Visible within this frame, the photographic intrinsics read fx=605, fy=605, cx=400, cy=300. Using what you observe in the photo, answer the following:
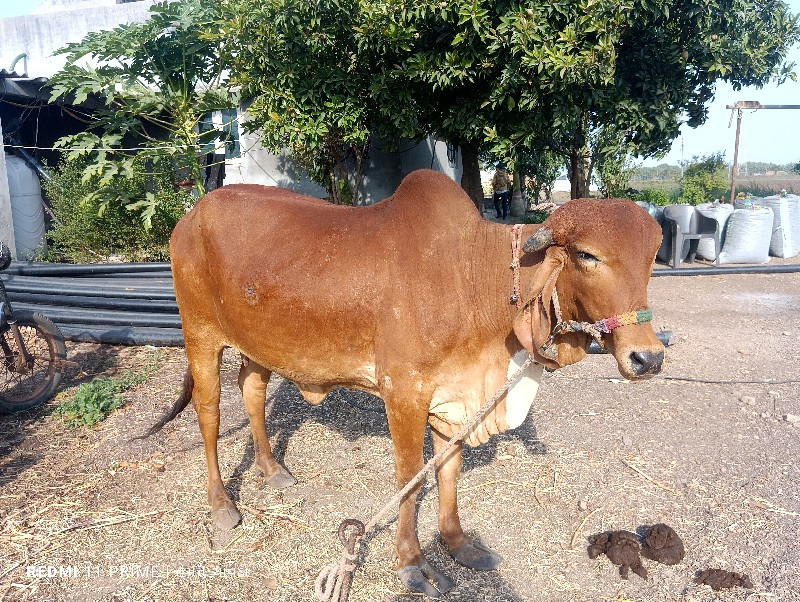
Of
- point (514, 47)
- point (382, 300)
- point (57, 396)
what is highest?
point (514, 47)

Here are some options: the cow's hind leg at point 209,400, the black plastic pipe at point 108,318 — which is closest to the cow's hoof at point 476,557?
the cow's hind leg at point 209,400

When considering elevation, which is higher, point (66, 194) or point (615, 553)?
point (66, 194)

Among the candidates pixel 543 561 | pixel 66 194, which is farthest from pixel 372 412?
pixel 66 194

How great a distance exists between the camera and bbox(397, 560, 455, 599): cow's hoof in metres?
2.80

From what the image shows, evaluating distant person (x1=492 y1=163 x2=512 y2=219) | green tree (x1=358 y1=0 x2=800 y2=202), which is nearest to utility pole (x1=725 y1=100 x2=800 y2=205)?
green tree (x1=358 y1=0 x2=800 y2=202)

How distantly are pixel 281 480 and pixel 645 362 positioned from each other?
8.17 ft

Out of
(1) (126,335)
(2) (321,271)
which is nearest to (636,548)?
(2) (321,271)

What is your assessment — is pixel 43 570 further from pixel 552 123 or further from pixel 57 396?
pixel 552 123

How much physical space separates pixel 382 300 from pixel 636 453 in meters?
2.37

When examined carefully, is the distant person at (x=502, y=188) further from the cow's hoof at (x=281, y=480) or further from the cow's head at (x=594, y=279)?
the cow's head at (x=594, y=279)

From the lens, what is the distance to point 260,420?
153 inches

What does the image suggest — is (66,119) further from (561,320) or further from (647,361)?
(647,361)

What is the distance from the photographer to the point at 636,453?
159 inches

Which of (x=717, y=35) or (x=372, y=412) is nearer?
(x=372, y=412)
